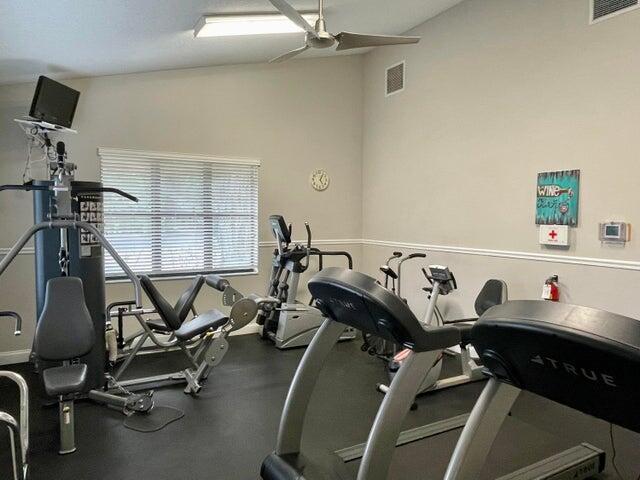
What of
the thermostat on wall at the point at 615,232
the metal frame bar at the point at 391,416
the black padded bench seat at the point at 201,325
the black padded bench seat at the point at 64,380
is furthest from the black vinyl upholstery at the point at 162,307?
the thermostat on wall at the point at 615,232

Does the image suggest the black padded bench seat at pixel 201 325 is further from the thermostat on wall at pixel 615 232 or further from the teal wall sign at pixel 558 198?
the thermostat on wall at pixel 615 232

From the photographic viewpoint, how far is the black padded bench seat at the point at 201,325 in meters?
3.36

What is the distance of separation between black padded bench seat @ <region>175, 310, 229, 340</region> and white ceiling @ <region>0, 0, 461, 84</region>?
2310mm

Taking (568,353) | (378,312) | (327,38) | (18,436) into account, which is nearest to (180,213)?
(327,38)

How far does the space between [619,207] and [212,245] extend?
391cm

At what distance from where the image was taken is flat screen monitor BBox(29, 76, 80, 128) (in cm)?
338

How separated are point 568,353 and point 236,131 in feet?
15.2

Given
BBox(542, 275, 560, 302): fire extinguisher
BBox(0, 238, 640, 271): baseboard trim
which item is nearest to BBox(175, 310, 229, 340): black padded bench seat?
BBox(0, 238, 640, 271): baseboard trim

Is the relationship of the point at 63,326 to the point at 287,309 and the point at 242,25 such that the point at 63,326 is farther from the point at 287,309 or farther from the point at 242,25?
the point at 242,25

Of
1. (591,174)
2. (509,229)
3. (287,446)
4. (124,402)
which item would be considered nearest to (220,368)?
(124,402)

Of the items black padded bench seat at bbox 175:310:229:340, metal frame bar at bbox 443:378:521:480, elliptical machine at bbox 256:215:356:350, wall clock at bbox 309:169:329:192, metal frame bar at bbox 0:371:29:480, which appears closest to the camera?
metal frame bar at bbox 443:378:521:480

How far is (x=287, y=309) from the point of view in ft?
15.1

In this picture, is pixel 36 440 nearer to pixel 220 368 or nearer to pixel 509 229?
pixel 220 368

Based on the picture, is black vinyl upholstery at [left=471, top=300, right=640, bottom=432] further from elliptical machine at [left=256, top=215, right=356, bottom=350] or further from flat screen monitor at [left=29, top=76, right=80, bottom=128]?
flat screen monitor at [left=29, top=76, right=80, bottom=128]
